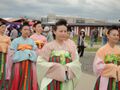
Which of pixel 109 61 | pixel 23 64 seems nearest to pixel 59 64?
pixel 109 61

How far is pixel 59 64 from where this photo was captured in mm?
5676

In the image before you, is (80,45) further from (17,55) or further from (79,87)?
(17,55)

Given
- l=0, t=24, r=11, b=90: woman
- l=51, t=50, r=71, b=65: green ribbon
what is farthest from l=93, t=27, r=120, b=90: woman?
l=0, t=24, r=11, b=90: woman

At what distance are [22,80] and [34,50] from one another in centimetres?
65

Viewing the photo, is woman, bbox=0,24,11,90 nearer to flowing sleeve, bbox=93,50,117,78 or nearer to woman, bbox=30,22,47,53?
woman, bbox=30,22,47,53

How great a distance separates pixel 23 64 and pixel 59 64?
2035mm

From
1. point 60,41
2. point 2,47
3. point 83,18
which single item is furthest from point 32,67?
point 83,18

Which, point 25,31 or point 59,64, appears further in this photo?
point 25,31

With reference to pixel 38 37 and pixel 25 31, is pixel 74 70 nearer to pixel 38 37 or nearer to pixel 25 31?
pixel 25 31

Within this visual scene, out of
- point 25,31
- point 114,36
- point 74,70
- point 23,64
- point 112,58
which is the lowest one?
point 23,64

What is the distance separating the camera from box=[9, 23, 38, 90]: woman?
7523 millimetres

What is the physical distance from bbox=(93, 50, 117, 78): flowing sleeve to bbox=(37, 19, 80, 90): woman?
0.36 meters

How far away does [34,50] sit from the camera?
7.68 m

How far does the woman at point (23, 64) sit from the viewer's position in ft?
24.7
